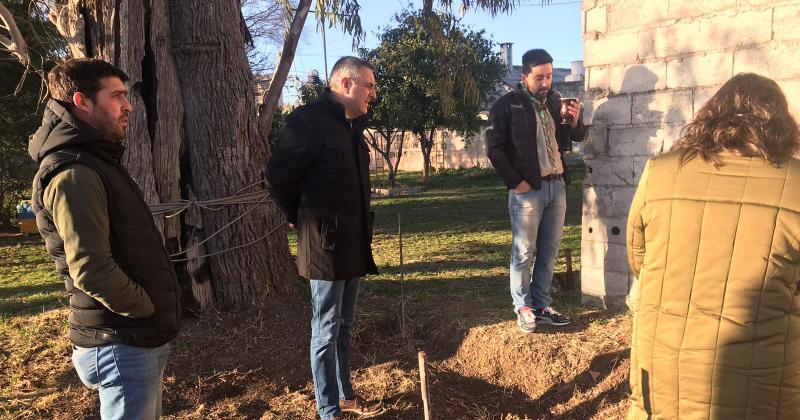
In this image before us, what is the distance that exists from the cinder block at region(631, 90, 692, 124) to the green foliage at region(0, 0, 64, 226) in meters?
6.84

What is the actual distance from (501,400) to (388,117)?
56.4 ft

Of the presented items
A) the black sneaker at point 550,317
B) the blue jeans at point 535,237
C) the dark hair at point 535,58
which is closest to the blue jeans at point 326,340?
the blue jeans at point 535,237

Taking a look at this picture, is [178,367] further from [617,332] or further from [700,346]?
[700,346]

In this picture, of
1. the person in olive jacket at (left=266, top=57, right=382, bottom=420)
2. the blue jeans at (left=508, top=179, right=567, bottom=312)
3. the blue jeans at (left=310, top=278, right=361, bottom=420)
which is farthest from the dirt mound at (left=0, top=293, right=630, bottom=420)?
the person in olive jacket at (left=266, top=57, right=382, bottom=420)

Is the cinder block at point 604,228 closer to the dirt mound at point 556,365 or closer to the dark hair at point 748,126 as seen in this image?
the dirt mound at point 556,365

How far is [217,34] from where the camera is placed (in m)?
4.89

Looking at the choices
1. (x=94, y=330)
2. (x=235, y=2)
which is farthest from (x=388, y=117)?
(x=94, y=330)

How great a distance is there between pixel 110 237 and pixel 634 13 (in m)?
3.90

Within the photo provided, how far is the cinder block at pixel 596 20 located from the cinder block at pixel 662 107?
2.04ft

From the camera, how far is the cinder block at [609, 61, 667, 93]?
4285mm

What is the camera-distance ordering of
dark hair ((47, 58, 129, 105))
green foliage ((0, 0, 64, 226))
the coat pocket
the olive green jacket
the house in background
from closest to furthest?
the olive green jacket → dark hair ((47, 58, 129, 105)) → the coat pocket → green foliage ((0, 0, 64, 226)) → the house in background

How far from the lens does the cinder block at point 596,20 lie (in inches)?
180

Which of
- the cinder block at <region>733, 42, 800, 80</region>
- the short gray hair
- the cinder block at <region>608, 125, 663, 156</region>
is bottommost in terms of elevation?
the cinder block at <region>608, 125, 663, 156</region>

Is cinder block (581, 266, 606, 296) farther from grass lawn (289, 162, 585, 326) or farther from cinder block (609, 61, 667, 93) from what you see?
cinder block (609, 61, 667, 93)
